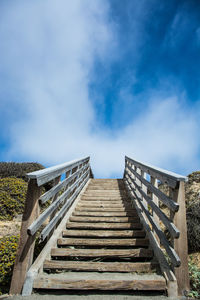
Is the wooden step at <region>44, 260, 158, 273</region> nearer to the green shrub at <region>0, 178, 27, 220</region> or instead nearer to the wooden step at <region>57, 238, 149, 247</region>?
the wooden step at <region>57, 238, 149, 247</region>

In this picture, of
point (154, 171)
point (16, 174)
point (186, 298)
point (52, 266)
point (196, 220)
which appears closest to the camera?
point (186, 298)

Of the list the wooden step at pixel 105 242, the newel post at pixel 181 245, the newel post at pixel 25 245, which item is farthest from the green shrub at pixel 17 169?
the newel post at pixel 181 245

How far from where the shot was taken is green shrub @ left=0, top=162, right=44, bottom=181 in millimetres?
9078

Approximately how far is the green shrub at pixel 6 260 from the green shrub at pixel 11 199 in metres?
2.61

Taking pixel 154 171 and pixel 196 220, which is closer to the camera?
pixel 154 171

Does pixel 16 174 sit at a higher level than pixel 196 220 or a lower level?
higher

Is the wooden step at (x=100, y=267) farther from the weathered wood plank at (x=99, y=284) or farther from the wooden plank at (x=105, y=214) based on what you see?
the wooden plank at (x=105, y=214)

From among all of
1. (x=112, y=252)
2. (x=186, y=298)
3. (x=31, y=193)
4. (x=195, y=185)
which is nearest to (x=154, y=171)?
(x=112, y=252)

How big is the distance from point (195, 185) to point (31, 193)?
7.35 meters

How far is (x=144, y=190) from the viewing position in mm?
4152

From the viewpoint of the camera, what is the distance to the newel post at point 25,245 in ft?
7.33

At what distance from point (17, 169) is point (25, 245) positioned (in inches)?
310

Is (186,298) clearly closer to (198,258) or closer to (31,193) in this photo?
(198,258)

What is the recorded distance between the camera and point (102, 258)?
2.97 metres
